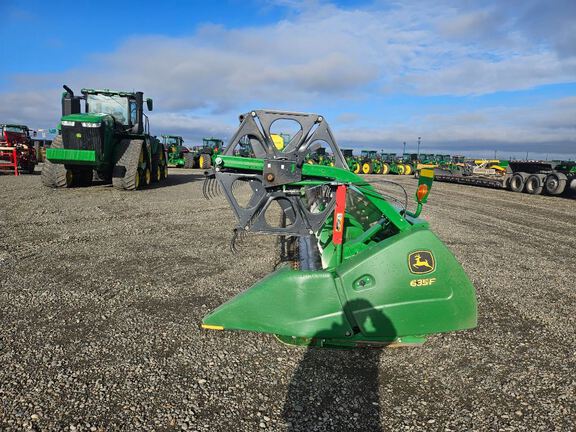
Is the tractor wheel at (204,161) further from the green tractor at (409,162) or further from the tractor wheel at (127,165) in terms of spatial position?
the green tractor at (409,162)

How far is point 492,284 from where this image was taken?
4.60 m

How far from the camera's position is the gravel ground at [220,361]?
2.18m

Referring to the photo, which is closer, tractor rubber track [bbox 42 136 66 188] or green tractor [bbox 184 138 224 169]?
tractor rubber track [bbox 42 136 66 188]

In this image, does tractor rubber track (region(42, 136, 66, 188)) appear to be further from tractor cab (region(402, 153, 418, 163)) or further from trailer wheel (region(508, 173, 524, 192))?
tractor cab (region(402, 153, 418, 163))

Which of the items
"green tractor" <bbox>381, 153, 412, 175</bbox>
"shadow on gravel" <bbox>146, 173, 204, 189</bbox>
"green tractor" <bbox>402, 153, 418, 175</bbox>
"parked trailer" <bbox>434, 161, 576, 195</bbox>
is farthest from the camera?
"green tractor" <bbox>402, 153, 418, 175</bbox>

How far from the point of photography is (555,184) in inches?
670

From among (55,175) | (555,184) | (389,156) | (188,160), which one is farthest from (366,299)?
(389,156)

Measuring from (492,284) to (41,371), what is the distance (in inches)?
181

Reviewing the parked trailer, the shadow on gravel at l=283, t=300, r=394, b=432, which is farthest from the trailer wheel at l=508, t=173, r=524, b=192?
the shadow on gravel at l=283, t=300, r=394, b=432

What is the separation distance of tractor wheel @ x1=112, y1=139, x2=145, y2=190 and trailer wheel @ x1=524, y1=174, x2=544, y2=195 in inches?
681

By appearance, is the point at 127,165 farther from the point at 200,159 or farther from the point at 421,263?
the point at 200,159

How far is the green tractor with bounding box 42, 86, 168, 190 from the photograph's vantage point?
1045 cm

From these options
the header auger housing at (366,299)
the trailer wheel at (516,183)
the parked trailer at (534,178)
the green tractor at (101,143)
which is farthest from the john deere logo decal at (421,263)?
the trailer wheel at (516,183)

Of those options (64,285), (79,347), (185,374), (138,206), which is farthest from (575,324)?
(138,206)
